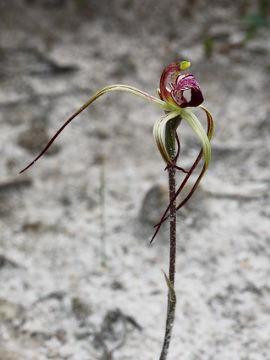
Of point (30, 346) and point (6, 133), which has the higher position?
point (6, 133)

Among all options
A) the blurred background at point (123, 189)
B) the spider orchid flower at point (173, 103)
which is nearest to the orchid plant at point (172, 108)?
the spider orchid flower at point (173, 103)

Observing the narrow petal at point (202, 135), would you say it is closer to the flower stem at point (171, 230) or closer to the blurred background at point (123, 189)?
the flower stem at point (171, 230)

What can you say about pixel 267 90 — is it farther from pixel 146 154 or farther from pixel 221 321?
pixel 221 321

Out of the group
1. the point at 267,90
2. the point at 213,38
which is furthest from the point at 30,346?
the point at 213,38

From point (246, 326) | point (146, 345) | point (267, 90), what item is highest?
point (267, 90)

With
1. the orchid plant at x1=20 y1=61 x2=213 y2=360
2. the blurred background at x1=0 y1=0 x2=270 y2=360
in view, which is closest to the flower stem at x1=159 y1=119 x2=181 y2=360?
the orchid plant at x1=20 y1=61 x2=213 y2=360

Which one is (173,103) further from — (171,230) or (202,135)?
(171,230)

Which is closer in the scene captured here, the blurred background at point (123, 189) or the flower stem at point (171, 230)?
the flower stem at point (171, 230)

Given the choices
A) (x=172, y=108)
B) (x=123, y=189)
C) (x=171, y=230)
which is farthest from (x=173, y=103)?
(x=123, y=189)
